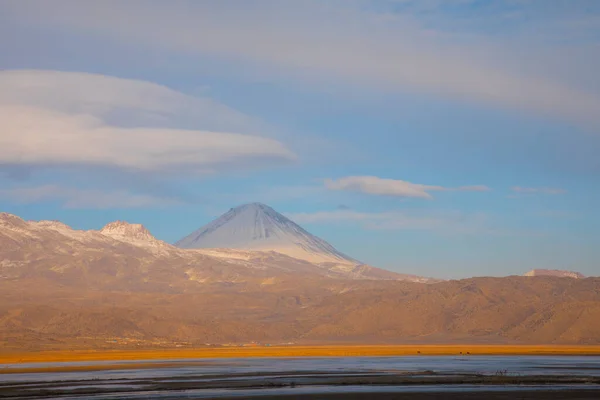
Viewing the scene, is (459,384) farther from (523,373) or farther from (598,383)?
(523,373)

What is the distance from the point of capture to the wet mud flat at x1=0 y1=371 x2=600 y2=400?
6806 cm

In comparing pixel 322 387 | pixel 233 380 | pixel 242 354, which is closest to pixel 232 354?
pixel 242 354

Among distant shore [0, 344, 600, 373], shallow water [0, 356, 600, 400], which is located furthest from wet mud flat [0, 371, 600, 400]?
distant shore [0, 344, 600, 373]

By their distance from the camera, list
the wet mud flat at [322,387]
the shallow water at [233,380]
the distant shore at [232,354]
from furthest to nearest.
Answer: the distant shore at [232,354]
the shallow water at [233,380]
the wet mud flat at [322,387]

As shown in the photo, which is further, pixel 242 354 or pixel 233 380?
pixel 242 354

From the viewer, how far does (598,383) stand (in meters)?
78.3

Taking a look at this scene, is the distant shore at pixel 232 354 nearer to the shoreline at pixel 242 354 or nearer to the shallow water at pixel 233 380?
the shoreline at pixel 242 354

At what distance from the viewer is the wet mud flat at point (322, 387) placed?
223 ft

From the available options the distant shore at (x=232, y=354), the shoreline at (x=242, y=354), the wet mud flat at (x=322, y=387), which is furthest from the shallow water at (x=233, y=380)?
the distant shore at (x=232, y=354)

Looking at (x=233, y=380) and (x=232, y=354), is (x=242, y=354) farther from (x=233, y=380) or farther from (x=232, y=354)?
(x=233, y=380)

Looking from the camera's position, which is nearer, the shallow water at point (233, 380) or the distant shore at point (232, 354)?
the shallow water at point (233, 380)

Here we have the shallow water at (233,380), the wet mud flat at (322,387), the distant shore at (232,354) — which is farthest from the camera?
the distant shore at (232,354)

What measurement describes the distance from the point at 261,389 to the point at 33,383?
23.5 meters

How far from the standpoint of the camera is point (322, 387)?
7612 cm
